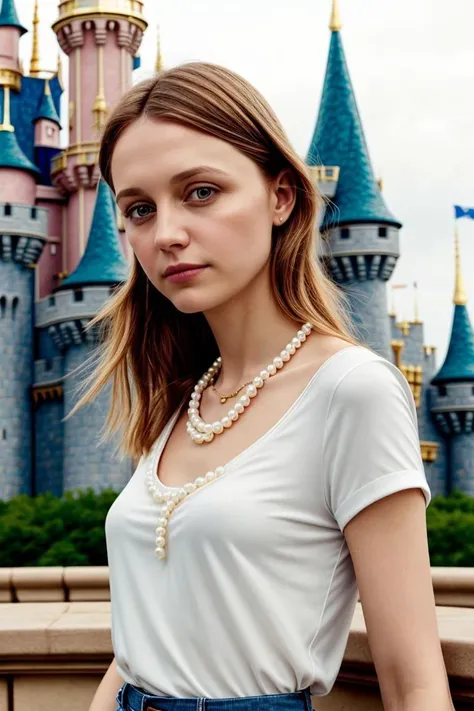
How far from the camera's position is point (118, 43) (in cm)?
2812

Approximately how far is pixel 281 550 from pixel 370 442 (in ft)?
0.60

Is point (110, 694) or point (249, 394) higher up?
point (249, 394)

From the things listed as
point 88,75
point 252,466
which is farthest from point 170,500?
point 88,75

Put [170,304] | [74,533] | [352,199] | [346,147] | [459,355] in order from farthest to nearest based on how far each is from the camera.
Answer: [459,355]
[346,147]
[352,199]
[74,533]
[170,304]

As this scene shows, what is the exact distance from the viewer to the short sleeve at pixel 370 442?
135 cm

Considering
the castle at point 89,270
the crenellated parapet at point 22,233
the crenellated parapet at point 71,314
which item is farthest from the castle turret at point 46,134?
the crenellated parapet at point 71,314

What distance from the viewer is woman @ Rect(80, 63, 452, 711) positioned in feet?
4.46

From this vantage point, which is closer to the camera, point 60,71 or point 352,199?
point 352,199

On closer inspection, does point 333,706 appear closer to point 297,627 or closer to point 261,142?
point 297,627

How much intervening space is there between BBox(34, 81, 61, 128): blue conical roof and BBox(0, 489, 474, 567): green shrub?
1332cm

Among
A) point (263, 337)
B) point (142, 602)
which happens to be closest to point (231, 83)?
point (263, 337)

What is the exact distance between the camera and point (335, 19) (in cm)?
2677

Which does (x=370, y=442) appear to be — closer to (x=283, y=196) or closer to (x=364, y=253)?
(x=283, y=196)

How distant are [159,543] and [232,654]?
0.17m
